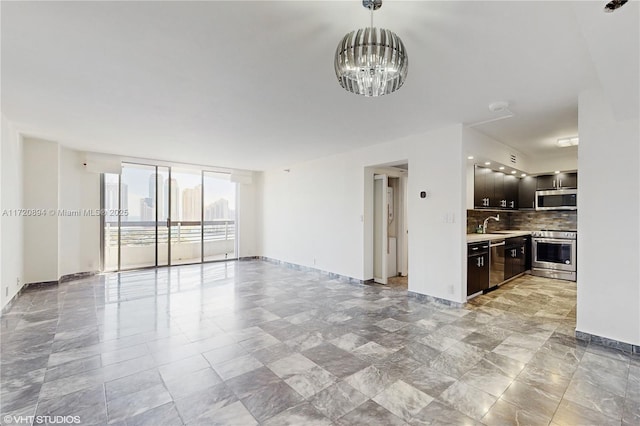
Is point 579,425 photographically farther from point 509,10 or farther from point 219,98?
point 219,98

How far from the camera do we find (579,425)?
5.88 feet

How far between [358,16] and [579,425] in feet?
9.47

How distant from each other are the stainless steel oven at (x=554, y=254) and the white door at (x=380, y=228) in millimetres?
3178

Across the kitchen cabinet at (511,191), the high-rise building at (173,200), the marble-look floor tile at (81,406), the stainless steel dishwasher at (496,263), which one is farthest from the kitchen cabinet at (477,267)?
the high-rise building at (173,200)

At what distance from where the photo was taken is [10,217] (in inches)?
164

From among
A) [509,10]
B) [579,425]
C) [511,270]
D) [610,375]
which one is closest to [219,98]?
[509,10]

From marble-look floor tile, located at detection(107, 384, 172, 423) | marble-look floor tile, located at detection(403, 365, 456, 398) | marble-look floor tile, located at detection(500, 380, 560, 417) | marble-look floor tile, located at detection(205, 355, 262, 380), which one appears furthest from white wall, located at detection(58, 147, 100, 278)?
marble-look floor tile, located at detection(500, 380, 560, 417)

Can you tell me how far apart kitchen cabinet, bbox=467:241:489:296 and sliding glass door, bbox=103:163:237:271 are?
624cm

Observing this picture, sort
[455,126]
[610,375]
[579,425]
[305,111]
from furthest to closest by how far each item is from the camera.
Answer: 1. [455,126]
2. [305,111]
3. [610,375]
4. [579,425]

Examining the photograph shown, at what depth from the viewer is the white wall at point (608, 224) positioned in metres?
2.75

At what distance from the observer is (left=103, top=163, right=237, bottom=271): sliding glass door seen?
6.49 meters

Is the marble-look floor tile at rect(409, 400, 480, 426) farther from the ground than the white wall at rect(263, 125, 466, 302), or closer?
closer

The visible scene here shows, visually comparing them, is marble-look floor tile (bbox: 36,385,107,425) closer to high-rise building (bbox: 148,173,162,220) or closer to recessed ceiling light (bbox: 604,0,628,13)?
recessed ceiling light (bbox: 604,0,628,13)

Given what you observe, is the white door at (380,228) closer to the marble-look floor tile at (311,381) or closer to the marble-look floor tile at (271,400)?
the marble-look floor tile at (311,381)
